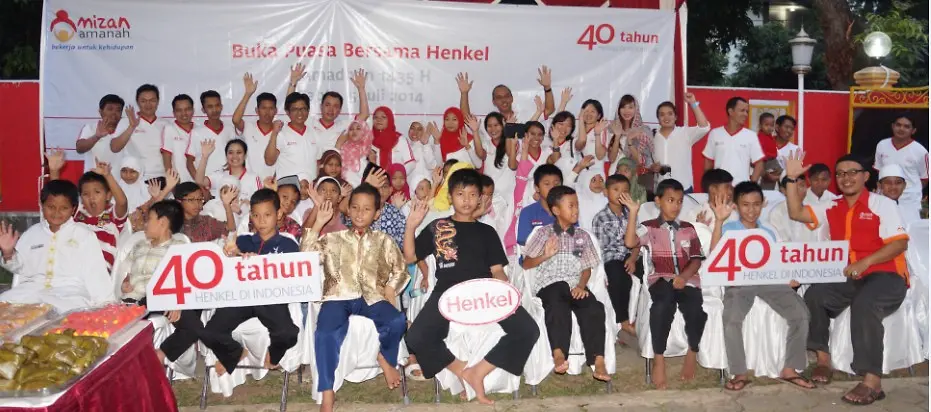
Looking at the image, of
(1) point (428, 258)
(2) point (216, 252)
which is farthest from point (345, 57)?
(2) point (216, 252)

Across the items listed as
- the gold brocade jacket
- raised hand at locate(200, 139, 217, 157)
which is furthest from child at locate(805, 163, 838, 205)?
raised hand at locate(200, 139, 217, 157)

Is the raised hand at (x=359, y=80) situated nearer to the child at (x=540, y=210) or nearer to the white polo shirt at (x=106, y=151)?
the white polo shirt at (x=106, y=151)

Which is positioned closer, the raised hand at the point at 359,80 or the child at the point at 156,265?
the child at the point at 156,265

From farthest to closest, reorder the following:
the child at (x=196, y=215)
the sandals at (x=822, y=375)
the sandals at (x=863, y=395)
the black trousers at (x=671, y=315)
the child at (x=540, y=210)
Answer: the child at (x=540, y=210)
the child at (x=196, y=215)
the sandals at (x=822, y=375)
the black trousers at (x=671, y=315)
the sandals at (x=863, y=395)

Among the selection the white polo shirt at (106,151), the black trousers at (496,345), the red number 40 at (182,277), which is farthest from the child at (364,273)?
the white polo shirt at (106,151)

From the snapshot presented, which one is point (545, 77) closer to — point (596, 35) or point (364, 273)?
point (596, 35)

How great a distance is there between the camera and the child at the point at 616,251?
5375mm

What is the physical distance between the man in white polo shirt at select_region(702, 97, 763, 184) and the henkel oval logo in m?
3.55

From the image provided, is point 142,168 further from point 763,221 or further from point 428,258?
point 763,221

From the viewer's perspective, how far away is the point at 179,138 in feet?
22.5

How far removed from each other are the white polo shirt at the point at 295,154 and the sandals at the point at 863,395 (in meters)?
4.16

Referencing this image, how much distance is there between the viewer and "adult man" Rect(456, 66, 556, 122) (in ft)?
24.3

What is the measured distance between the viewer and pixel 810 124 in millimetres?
10352

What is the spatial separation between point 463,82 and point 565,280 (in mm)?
3132
